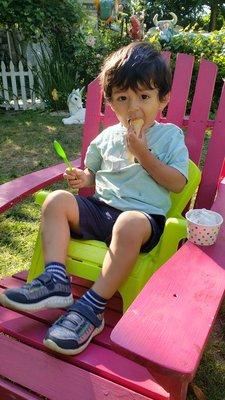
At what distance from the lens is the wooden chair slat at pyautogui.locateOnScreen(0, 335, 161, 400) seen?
120cm

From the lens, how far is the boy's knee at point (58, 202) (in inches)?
65.7

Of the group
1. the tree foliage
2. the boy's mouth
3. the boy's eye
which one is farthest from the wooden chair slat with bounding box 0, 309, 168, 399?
the tree foliage

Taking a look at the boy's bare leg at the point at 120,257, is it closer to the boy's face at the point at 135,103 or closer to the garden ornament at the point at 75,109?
the boy's face at the point at 135,103

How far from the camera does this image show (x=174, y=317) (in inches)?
38.1

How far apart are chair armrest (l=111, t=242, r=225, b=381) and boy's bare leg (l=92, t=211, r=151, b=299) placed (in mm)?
286

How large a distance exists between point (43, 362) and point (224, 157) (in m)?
1.36

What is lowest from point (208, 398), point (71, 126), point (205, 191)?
point (71, 126)

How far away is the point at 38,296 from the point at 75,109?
474 cm

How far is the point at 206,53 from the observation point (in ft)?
21.2

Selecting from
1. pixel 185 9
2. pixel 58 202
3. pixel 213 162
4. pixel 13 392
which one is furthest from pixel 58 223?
pixel 185 9

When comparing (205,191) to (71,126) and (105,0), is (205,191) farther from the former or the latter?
(105,0)

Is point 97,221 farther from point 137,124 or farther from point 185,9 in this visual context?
point 185,9

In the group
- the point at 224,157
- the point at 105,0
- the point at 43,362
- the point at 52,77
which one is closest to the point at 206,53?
the point at 52,77

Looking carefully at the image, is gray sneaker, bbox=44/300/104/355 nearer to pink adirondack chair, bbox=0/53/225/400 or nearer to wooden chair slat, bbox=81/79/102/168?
pink adirondack chair, bbox=0/53/225/400
